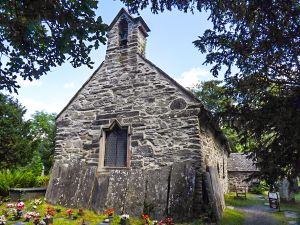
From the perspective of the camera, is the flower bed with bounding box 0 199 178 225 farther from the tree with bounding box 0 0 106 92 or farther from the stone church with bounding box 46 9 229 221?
the tree with bounding box 0 0 106 92

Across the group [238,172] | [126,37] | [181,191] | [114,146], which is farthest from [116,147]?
[238,172]

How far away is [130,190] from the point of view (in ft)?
27.7

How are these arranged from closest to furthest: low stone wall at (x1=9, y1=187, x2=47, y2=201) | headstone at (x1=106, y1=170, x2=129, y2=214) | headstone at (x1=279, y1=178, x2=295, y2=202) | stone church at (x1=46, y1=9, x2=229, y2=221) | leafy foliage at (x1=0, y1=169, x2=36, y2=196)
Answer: stone church at (x1=46, y1=9, x2=229, y2=221) → headstone at (x1=106, y1=170, x2=129, y2=214) → low stone wall at (x1=9, y1=187, x2=47, y2=201) → leafy foliage at (x1=0, y1=169, x2=36, y2=196) → headstone at (x1=279, y1=178, x2=295, y2=202)

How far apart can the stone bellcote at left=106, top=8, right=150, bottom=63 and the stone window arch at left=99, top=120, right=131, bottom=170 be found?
10.0 ft

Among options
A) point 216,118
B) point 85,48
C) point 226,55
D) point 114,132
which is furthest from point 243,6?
point 114,132

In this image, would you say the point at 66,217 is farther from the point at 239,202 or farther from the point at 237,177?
the point at 237,177

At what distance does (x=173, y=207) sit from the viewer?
7652 millimetres

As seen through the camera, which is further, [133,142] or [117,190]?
[133,142]

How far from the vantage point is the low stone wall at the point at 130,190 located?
7.72 meters

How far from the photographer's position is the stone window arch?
970 centimetres

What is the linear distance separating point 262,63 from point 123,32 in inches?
277

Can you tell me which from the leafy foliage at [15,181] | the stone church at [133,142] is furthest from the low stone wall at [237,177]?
the leafy foliage at [15,181]

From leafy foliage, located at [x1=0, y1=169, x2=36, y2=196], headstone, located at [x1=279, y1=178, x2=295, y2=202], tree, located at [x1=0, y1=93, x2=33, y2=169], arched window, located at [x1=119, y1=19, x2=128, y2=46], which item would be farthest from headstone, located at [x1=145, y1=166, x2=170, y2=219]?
tree, located at [x1=0, y1=93, x2=33, y2=169]

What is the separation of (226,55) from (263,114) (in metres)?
1.81
